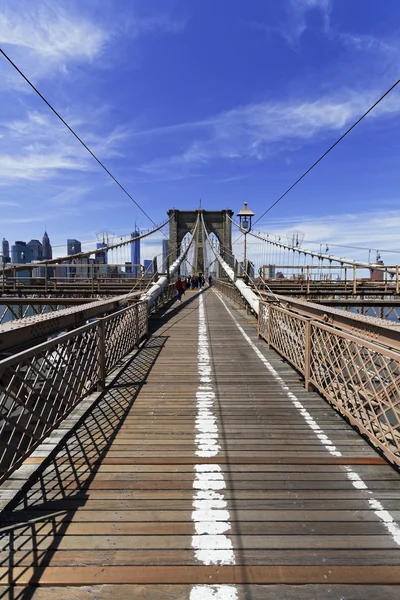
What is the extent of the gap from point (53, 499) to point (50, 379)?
1.32 m

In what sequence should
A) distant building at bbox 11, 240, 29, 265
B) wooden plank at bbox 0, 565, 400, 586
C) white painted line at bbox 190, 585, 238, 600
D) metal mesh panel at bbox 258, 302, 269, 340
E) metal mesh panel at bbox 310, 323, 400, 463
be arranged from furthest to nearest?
distant building at bbox 11, 240, 29, 265 < metal mesh panel at bbox 258, 302, 269, 340 < metal mesh panel at bbox 310, 323, 400, 463 < wooden plank at bbox 0, 565, 400, 586 < white painted line at bbox 190, 585, 238, 600

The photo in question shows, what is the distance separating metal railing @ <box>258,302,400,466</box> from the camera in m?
3.17

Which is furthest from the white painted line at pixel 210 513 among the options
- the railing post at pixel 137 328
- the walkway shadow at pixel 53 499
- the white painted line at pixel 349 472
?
the railing post at pixel 137 328

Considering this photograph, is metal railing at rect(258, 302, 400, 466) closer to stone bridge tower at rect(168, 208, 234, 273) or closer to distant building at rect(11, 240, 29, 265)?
distant building at rect(11, 240, 29, 265)

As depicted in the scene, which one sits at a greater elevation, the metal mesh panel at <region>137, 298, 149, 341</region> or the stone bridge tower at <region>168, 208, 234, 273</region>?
the stone bridge tower at <region>168, 208, 234, 273</region>

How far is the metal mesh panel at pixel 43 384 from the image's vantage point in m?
2.86

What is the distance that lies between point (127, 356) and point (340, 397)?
15.3ft

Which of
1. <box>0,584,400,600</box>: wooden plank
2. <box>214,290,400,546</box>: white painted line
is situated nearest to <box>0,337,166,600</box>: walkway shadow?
<box>0,584,400,600</box>: wooden plank

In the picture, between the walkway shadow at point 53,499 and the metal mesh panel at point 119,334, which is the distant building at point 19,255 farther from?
the walkway shadow at point 53,499

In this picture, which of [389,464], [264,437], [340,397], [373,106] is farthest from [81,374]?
[373,106]

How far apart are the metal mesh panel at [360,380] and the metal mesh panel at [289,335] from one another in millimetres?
652

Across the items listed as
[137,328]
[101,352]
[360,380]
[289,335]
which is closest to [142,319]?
[137,328]

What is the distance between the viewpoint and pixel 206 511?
2607 mm

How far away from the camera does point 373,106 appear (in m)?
6.50
